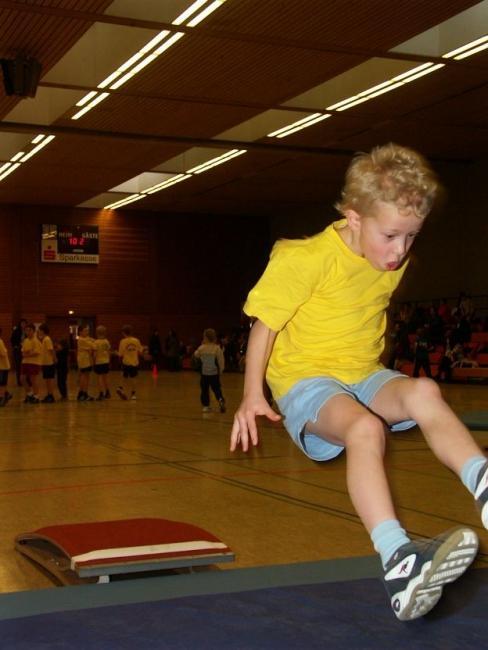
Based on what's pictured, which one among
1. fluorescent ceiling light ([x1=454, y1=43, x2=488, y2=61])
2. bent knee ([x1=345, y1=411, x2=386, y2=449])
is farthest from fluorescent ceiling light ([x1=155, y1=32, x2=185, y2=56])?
bent knee ([x1=345, y1=411, x2=386, y2=449])

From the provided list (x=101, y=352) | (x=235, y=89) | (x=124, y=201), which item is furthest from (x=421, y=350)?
(x=124, y=201)

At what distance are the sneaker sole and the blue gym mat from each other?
0.18 metres

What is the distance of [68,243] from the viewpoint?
31.4m

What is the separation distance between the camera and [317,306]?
350 centimetres

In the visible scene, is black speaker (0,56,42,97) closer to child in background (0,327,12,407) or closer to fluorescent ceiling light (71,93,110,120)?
fluorescent ceiling light (71,93,110,120)

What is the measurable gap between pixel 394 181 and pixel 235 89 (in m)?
13.9

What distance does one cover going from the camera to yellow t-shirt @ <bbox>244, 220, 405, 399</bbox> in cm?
334

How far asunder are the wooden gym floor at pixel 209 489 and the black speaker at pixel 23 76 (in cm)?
487

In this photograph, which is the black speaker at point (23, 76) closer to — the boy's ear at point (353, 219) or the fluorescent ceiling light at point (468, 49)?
the fluorescent ceiling light at point (468, 49)

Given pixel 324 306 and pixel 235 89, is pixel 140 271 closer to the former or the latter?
pixel 235 89

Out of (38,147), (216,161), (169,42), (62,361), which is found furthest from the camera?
(216,161)

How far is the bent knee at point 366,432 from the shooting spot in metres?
2.97

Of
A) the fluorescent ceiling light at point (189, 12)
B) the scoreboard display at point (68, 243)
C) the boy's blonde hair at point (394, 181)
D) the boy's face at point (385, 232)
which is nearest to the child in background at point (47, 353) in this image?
the fluorescent ceiling light at point (189, 12)

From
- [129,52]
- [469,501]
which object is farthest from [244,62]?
[469,501]
